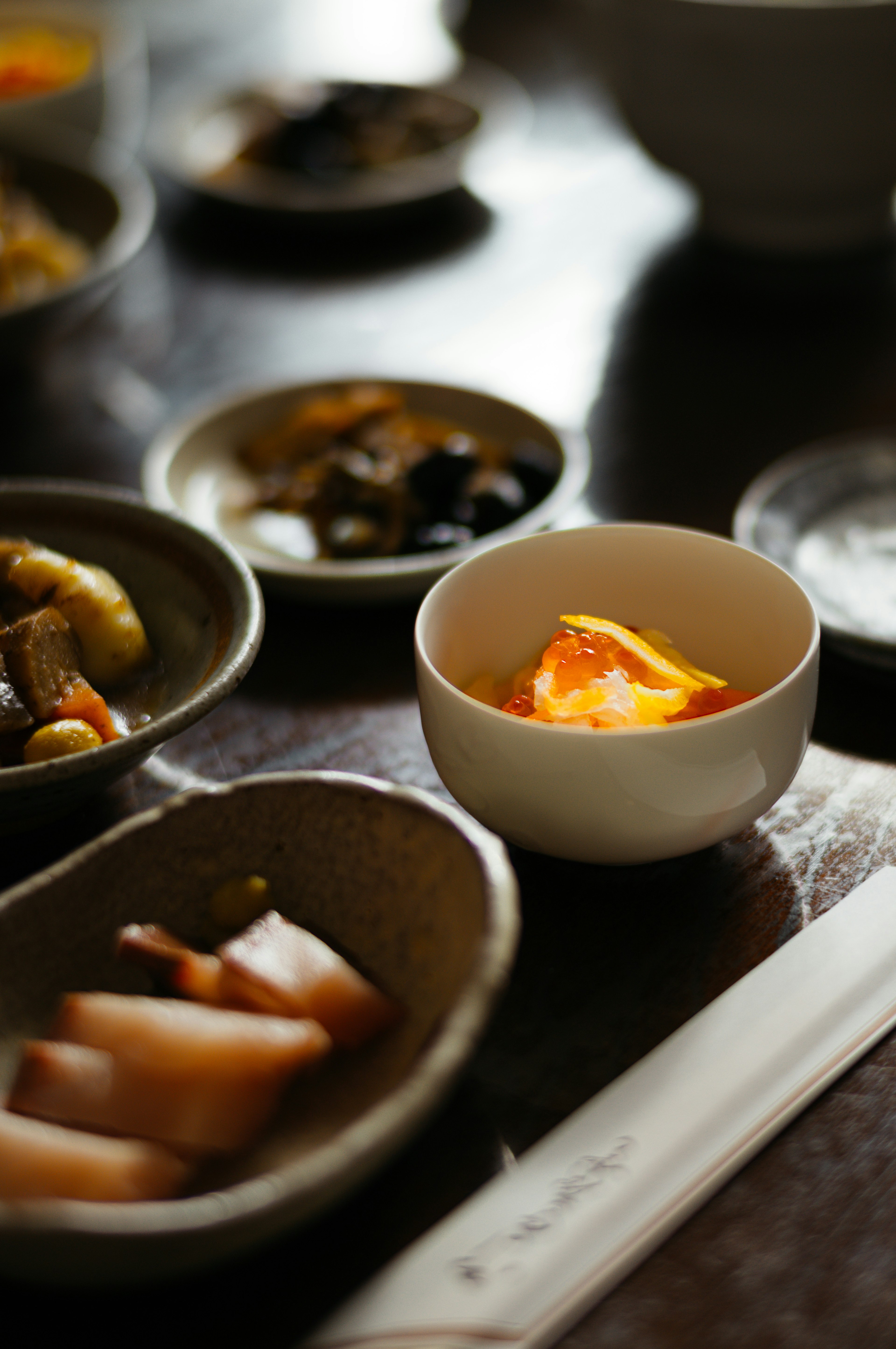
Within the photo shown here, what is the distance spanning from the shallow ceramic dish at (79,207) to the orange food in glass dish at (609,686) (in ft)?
2.84

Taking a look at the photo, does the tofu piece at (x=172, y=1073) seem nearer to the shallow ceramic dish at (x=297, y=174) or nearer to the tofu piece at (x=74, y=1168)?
the tofu piece at (x=74, y=1168)

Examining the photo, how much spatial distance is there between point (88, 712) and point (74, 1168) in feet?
1.33

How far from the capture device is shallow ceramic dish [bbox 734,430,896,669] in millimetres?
1116

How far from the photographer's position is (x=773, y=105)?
1574mm

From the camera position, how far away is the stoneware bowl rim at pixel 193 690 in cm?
80

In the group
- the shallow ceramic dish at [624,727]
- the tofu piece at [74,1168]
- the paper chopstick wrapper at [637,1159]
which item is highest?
the shallow ceramic dish at [624,727]

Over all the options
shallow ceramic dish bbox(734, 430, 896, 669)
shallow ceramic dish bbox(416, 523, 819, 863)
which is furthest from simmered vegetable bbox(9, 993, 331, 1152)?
shallow ceramic dish bbox(734, 430, 896, 669)

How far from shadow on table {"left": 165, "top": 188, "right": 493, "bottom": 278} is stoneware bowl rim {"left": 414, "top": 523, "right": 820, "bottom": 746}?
3.86 ft

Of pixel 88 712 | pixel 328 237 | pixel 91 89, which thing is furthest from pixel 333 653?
pixel 91 89

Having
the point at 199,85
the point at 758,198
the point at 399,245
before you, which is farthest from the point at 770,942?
the point at 199,85

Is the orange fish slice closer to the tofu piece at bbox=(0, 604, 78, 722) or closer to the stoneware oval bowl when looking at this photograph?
the stoneware oval bowl

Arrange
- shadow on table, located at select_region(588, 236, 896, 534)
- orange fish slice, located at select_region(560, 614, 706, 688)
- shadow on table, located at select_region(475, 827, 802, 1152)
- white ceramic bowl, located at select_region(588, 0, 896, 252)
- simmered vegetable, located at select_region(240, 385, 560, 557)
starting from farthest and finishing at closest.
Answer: white ceramic bowl, located at select_region(588, 0, 896, 252) → shadow on table, located at select_region(588, 236, 896, 534) → simmered vegetable, located at select_region(240, 385, 560, 557) → orange fish slice, located at select_region(560, 614, 706, 688) → shadow on table, located at select_region(475, 827, 802, 1152)

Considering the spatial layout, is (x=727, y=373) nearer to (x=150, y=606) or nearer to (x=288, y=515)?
(x=288, y=515)

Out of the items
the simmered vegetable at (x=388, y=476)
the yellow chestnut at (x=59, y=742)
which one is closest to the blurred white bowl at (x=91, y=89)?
the simmered vegetable at (x=388, y=476)
